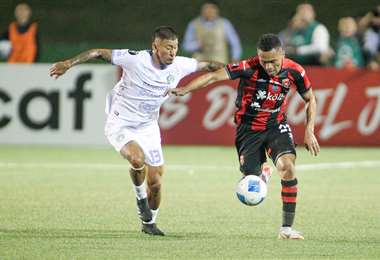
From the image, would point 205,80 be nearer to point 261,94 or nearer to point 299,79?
point 261,94

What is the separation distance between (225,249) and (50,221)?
239 cm

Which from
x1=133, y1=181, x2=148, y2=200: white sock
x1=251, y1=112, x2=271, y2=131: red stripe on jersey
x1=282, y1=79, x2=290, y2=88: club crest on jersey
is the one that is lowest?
x1=133, y1=181, x2=148, y2=200: white sock

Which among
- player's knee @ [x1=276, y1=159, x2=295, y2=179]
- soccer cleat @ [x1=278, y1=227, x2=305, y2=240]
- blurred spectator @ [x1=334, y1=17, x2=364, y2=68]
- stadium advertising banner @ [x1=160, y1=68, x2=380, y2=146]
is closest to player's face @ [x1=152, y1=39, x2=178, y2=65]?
player's knee @ [x1=276, y1=159, x2=295, y2=179]

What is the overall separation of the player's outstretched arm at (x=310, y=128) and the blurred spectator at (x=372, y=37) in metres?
11.2

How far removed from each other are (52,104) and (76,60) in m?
9.05

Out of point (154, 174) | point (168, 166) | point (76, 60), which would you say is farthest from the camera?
point (168, 166)

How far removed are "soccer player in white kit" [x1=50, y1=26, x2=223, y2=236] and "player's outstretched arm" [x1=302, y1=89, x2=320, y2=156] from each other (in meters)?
0.91

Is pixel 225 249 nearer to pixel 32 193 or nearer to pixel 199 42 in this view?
pixel 32 193

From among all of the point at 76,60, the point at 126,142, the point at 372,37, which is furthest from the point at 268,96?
the point at 372,37

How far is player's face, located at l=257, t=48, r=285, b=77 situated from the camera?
959 cm

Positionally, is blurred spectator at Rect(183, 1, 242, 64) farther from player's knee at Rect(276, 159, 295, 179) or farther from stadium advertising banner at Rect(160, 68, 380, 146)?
player's knee at Rect(276, 159, 295, 179)

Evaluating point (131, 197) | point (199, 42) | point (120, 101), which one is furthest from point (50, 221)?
point (199, 42)

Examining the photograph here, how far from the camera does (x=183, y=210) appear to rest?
11633mm

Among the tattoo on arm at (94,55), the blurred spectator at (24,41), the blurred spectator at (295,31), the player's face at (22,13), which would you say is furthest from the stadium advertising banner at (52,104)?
the tattoo on arm at (94,55)
